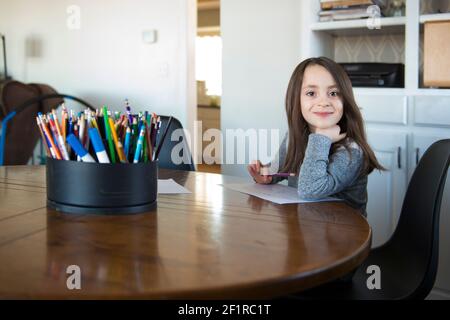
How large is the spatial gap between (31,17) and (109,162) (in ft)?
13.6

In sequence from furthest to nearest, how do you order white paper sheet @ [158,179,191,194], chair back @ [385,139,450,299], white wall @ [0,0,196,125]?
white wall @ [0,0,196,125] < white paper sheet @ [158,179,191,194] < chair back @ [385,139,450,299]

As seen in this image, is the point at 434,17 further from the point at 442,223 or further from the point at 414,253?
the point at 414,253

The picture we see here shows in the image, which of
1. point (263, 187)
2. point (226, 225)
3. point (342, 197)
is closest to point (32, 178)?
point (263, 187)

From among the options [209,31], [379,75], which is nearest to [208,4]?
[209,31]

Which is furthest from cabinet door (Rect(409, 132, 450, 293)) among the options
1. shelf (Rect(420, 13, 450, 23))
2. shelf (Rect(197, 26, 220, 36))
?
shelf (Rect(197, 26, 220, 36))

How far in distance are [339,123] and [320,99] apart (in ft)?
0.37

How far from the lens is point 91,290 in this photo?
0.77 metres

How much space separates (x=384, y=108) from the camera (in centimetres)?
251

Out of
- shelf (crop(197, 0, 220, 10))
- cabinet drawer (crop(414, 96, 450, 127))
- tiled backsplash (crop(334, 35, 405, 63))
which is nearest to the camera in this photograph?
cabinet drawer (crop(414, 96, 450, 127))

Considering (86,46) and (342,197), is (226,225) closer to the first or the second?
(342,197)

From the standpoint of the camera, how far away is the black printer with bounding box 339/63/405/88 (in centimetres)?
256

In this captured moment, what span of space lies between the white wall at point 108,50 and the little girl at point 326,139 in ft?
7.69

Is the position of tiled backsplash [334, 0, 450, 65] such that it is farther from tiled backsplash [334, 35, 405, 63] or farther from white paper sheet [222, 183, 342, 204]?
white paper sheet [222, 183, 342, 204]

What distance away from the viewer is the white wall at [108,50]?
398 cm
